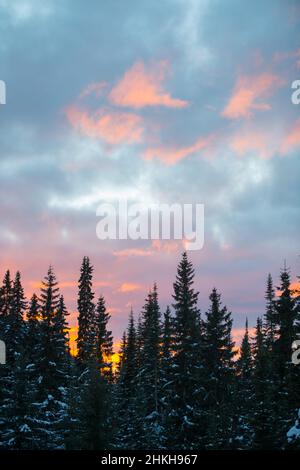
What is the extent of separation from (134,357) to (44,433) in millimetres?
29837

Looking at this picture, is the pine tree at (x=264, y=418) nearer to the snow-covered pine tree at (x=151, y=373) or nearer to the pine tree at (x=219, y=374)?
the pine tree at (x=219, y=374)

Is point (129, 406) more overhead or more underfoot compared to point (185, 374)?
more underfoot

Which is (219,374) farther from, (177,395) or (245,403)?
(245,403)

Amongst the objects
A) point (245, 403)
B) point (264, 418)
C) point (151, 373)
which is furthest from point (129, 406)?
point (264, 418)

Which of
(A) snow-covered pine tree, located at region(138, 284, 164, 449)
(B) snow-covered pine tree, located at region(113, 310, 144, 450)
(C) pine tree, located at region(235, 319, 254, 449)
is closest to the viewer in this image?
(C) pine tree, located at region(235, 319, 254, 449)

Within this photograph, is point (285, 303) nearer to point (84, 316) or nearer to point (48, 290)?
point (48, 290)

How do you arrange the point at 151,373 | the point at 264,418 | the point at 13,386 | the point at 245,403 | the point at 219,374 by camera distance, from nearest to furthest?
the point at 13,386 → the point at 264,418 → the point at 219,374 → the point at 245,403 → the point at 151,373

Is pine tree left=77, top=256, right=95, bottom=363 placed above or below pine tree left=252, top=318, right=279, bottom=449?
above

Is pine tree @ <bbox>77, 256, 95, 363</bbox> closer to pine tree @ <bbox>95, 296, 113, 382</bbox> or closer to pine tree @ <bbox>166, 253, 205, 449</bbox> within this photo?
pine tree @ <bbox>95, 296, 113, 382</bbox>

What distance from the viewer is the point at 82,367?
186 ft

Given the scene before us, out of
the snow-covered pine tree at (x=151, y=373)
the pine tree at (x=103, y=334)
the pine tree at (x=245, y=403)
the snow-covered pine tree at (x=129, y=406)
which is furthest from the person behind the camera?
the pine tree at (x=103, y=334)

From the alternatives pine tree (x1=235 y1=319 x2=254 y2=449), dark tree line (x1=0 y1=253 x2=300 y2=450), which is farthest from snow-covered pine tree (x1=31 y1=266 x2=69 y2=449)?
pine tree (x1=235 y1=319 x2=254 y2=449)

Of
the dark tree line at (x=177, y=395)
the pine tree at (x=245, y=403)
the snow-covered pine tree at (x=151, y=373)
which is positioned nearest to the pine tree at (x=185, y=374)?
the dark tree line at (x=177, y=395)
